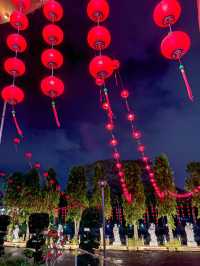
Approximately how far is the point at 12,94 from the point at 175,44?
10.5 feet

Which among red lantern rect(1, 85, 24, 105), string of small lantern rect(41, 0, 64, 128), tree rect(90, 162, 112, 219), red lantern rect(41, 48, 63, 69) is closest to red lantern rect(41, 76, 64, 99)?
string of small lantern rect(41, 0, 64, 128)

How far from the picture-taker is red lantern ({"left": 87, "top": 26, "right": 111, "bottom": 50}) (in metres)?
4.13

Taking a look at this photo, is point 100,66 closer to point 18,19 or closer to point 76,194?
point 18,19

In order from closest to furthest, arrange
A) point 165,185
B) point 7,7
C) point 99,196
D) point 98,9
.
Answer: point 98,9 < point 7,7 < point 165,185 < point 99,196

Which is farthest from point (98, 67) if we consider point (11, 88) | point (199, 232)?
point (199, 232)

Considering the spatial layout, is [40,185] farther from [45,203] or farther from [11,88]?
[11,88]

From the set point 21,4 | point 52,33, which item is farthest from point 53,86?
point 21,4

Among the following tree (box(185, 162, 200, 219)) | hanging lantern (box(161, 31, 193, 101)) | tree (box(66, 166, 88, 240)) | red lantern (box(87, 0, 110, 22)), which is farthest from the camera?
tree (box(66, 166, 88, 240))

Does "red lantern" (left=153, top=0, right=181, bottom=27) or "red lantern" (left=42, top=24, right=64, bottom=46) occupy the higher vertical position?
"red lantern" (left=42, top=24, right=64, bottom=46)

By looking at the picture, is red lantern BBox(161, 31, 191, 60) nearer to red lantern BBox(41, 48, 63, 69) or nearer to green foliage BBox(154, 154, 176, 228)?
red lantern BBox(41, 48, 63, 69)

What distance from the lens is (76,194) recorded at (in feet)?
74.8

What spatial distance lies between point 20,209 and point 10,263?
21908 millimetres

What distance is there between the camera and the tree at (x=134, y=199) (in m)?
19.9

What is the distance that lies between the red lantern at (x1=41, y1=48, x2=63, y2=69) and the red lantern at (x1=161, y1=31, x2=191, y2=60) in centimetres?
214
